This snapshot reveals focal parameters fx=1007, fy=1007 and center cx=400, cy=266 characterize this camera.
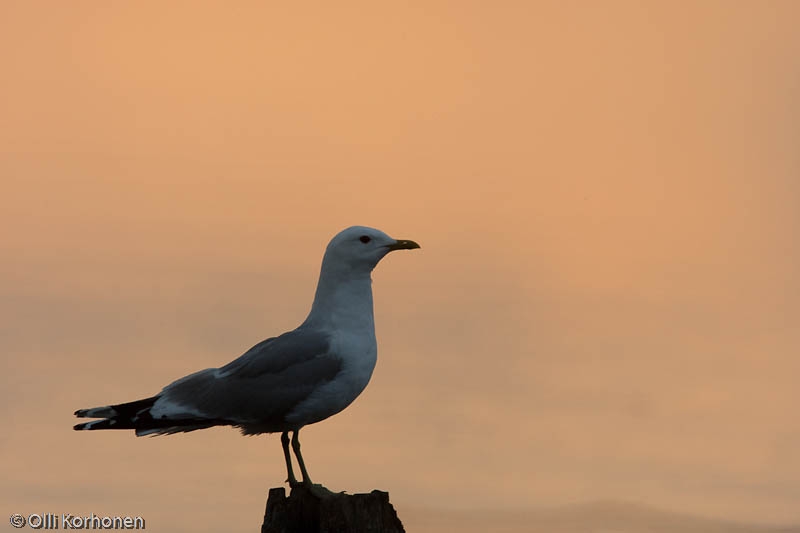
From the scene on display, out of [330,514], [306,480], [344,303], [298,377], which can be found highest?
[344,303]

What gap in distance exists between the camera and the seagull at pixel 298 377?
44.5ft

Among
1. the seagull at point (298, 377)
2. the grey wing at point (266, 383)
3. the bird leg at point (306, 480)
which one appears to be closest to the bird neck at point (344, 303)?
the seagull at point (298, 377)

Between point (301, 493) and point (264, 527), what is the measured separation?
588 mm

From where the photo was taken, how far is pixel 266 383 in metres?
13.7

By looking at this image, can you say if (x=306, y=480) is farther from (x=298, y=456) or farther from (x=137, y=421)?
(x=137, y=421)

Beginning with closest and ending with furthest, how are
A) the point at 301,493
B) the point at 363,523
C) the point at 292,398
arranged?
the point at 363,523, the point at 301,493, the point at 292,398

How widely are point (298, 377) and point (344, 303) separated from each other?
129 cm

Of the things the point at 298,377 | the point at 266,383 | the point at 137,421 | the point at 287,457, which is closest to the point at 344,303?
the point at 298,377

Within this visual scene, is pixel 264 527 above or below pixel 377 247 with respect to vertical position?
below

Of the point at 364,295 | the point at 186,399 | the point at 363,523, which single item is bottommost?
the point at 363,523

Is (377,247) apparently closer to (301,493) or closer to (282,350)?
(282,350)

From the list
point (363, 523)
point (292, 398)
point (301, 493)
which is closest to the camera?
point (363, 523)

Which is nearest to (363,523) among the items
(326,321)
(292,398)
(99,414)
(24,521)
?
(292,398)

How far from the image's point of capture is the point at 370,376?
14008 mm
